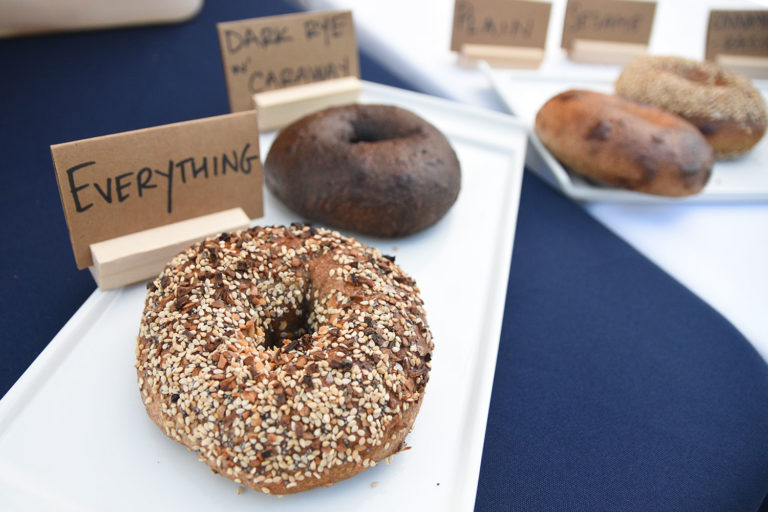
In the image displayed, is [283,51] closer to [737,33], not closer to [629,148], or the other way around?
[629,148]

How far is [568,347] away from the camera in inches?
59.5

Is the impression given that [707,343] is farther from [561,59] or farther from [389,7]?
[389,7]

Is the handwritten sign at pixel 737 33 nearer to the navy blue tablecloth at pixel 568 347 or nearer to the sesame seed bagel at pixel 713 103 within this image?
the sesame seed bagel at pixel 713 103

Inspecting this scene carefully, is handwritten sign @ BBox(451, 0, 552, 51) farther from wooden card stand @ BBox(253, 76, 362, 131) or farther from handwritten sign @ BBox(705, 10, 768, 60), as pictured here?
handwritten sign @ BBox(705, 10, 768, 60)

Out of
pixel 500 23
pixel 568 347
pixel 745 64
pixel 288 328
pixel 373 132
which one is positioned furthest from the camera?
pixel 745 64

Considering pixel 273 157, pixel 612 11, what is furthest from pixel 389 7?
pixel 273 157

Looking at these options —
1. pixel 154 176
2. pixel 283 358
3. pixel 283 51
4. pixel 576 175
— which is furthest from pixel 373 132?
pixel 283 358

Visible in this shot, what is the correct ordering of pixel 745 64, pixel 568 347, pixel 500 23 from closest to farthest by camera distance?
pixel 568 347
pixel 500 23
pixel 745 64

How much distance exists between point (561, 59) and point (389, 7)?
1.04m

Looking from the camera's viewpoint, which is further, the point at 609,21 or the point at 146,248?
the point at 609,21

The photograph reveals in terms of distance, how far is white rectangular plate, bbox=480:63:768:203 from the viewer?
200cm

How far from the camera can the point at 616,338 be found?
5.12ft

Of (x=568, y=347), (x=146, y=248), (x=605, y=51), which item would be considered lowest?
(x=568, y=347)

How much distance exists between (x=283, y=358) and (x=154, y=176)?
25.1 inches
